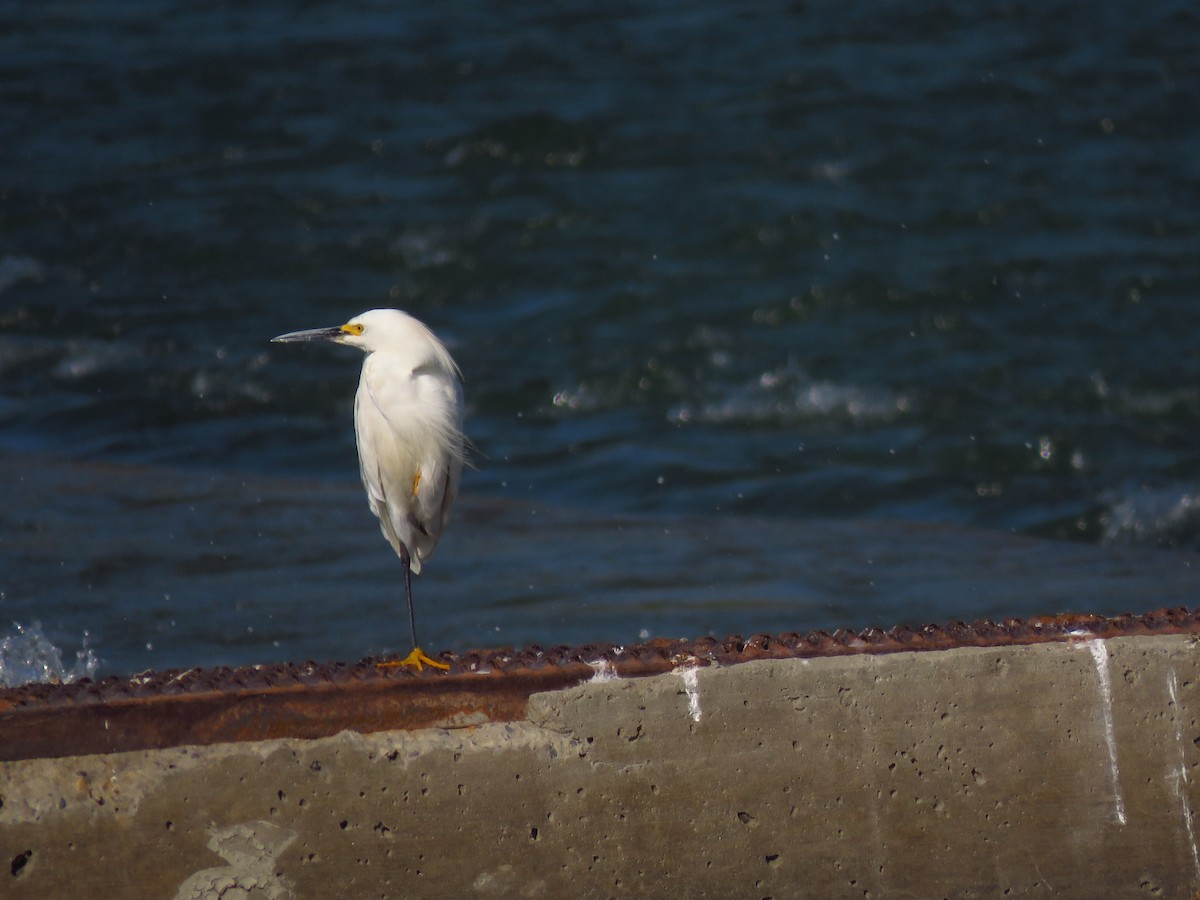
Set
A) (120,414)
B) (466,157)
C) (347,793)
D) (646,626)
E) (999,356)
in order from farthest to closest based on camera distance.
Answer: (466,157) < (999,356) < (120,414) < (646,626) < (347,793)

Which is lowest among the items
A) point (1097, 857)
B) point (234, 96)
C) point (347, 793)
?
point (1097, 857)

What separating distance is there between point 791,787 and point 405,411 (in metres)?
1.28

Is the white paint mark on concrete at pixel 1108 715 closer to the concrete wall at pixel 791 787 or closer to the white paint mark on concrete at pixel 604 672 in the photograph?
the concrete wall at pixel 791 787

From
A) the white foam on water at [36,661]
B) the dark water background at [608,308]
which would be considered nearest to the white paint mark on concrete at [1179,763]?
the dark water background at [608,308]

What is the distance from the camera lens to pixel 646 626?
194 inches

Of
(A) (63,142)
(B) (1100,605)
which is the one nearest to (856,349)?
(B) (1100,605)

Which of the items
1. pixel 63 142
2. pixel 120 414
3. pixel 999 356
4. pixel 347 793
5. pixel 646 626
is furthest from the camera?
pixel 63 142

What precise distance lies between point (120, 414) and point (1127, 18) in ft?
27.7

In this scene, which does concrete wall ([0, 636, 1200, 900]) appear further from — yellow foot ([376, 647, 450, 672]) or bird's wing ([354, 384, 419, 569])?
bird's wing ([354, 384, 419, 569])

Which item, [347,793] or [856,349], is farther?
[856,349]

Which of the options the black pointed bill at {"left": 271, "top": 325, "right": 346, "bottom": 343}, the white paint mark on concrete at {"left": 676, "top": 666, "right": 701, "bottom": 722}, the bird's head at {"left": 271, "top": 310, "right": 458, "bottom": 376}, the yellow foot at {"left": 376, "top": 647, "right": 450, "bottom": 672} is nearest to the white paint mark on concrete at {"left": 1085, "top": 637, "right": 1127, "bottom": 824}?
the white paint mark on concrete at {"left": 676, "top": 666, "right": 701, "bottom": 722}

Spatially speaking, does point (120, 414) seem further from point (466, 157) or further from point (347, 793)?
point (347, 793)

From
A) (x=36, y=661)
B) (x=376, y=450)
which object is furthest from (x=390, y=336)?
(x=36, y=661)

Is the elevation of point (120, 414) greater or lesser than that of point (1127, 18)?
lesser
